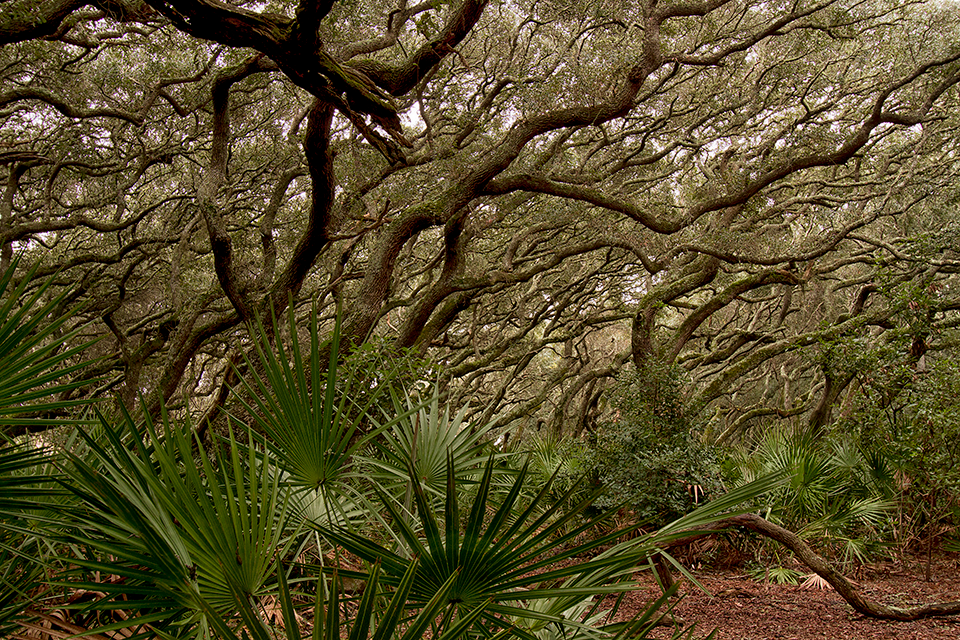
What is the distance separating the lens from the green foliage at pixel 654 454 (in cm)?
612

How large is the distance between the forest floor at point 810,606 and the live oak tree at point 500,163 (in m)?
1.97

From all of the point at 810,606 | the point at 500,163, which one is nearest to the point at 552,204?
the point at 500,163

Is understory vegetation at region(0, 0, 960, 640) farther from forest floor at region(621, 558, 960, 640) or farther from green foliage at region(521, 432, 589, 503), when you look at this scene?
forest floor at region(621, 558, 960, 640)

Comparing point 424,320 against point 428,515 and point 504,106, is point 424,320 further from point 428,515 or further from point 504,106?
point 428,515

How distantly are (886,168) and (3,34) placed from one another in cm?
1050

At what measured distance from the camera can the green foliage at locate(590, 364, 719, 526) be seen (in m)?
6.12

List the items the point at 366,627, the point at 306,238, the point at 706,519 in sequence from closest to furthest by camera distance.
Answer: the point at 366,627 < the point at 706,519 < the point at 306,238

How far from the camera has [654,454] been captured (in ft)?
20.6

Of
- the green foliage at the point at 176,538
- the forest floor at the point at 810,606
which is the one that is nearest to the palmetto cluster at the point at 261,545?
the green foliage at the point at 176,538

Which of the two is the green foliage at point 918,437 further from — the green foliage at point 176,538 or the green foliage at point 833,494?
the green foliage at point 176,538

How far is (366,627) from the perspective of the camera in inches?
36.5

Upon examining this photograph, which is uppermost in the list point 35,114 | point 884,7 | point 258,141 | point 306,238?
point 35,114

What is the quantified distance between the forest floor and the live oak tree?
1.97 m

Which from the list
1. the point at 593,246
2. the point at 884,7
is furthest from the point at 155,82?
the point at 884,7
